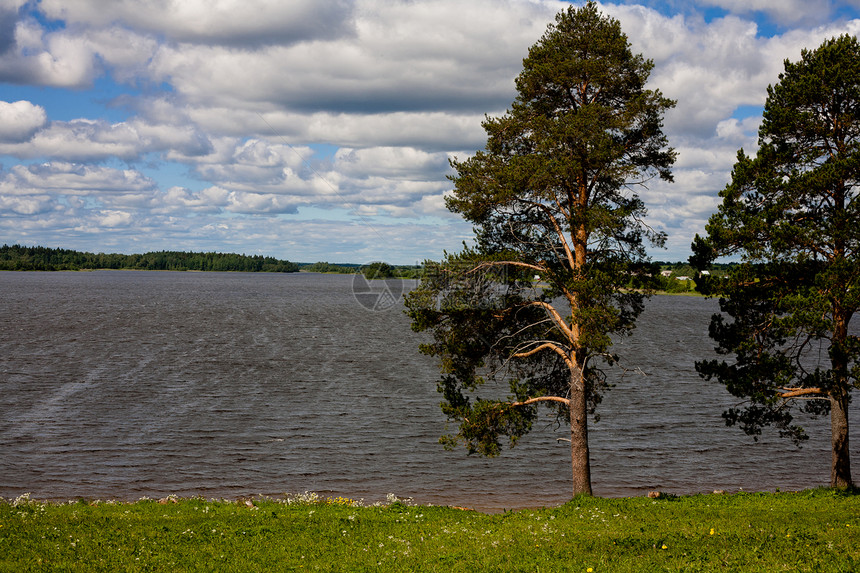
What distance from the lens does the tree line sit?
18.3 metres

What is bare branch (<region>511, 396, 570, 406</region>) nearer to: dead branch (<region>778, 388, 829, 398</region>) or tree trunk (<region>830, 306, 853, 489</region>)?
dead branch (<region>778, 388, 829, 398</region>)

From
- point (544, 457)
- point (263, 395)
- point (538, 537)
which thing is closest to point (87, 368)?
point (263, 395)

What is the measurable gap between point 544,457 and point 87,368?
1602 inches

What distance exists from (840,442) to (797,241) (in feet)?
21.4

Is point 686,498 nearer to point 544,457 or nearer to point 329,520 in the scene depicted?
point 544,457

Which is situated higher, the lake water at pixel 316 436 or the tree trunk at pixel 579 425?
the tree trunk at pixel 579 425

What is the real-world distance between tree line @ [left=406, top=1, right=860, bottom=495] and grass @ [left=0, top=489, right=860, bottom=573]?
361cm

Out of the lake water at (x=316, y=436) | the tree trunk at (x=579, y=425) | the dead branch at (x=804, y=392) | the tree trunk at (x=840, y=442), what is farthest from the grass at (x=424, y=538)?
the lake water at (x=316, y=436)

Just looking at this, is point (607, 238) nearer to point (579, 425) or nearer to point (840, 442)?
point (579, 425)

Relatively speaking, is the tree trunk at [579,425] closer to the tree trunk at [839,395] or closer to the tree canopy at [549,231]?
the tree canopy at [549,231]

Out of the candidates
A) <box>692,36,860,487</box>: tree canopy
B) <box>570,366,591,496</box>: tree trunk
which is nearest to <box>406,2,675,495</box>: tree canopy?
<box>570,366,591,496</box>: tree trunk

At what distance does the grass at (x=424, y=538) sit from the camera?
11719 millimetres

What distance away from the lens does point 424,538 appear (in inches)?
554

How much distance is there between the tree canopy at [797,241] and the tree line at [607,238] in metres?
0.05
